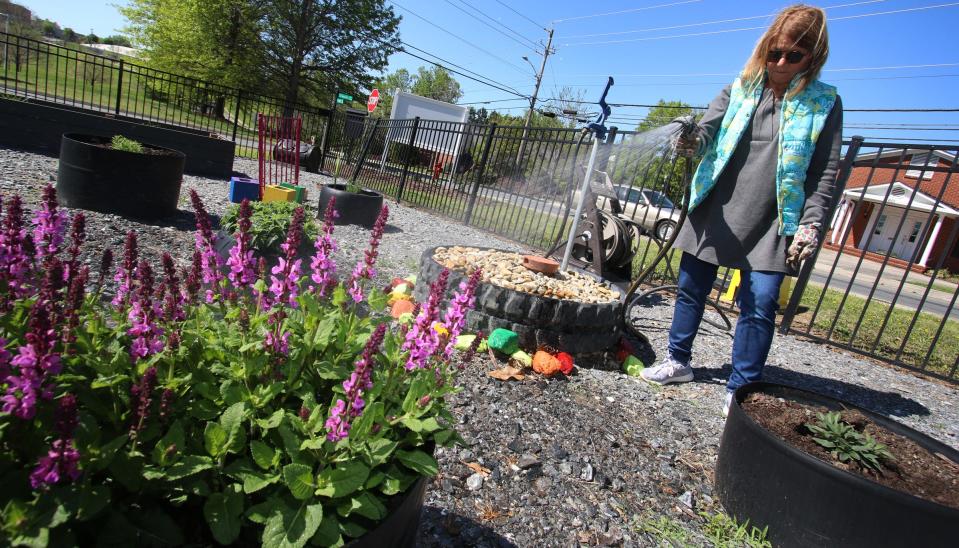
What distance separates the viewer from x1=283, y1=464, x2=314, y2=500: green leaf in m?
0.98

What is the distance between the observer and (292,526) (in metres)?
0.97

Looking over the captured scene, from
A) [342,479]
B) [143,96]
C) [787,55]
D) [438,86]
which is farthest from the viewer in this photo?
[438,86]

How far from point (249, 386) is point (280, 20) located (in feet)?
99.0

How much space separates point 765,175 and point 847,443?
60.2 inches

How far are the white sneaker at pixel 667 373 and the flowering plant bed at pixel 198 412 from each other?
2.39 meters

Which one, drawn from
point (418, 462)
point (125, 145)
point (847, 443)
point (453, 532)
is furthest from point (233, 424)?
point (125, 145)

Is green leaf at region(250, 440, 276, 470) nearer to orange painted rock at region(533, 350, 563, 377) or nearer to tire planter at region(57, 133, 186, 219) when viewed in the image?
orange painted rock at region(533, 350, 563, 377)

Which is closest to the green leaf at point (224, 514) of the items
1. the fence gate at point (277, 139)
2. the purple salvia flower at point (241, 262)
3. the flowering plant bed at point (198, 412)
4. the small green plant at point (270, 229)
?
the flowering plant bed at point (198, 412)

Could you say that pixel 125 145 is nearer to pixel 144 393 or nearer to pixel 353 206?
pixel 353 206

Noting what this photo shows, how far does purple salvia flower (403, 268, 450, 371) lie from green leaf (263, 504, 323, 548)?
43cm

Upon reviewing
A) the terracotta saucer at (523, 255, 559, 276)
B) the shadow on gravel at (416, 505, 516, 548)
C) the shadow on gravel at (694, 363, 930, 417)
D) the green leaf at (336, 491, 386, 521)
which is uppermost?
the terracotta saucer at (523, 255, 559, 276)

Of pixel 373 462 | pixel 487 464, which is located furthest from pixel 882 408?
pixel 373 462

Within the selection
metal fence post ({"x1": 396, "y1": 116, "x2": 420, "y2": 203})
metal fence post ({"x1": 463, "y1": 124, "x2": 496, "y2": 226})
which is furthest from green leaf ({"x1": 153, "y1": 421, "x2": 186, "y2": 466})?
metal fence post ({"x1": 396, "y1": 116, "x2": 420, "y2": 203})

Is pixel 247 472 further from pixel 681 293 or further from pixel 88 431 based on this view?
pixel 681 293
